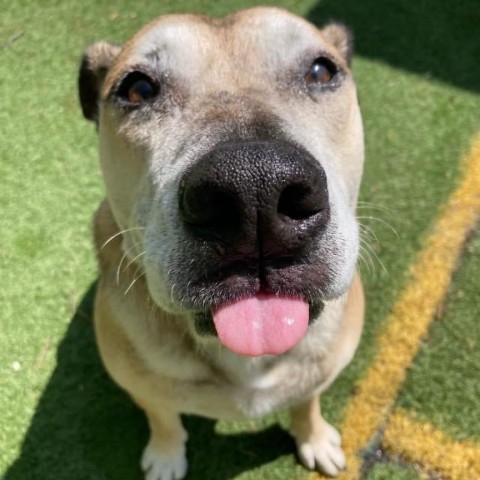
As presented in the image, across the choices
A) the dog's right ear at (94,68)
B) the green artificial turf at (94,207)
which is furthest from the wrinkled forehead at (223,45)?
the green artificial turf at (94,207)

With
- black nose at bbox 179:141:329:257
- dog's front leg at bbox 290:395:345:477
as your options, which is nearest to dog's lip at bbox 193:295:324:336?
black nose at bbox 179:141:329:257

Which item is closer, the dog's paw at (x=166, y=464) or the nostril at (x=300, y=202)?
the nostril at (x=300, y=202)

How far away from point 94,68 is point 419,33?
2.79 m

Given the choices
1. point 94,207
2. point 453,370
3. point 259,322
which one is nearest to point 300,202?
point 259,322

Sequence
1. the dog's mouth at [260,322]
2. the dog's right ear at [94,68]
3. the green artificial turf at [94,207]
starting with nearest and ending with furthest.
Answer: the dog's mouth at [260,322]
the dog's right ear at [94,68]
the green artificial turf at [94,207]

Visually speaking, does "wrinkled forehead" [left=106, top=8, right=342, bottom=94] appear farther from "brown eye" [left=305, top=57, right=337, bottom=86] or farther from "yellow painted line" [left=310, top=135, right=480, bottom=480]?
"yellow painted line" [left=310, top=135, right=480, bottom=480]

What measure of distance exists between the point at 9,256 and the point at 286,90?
2.24 m

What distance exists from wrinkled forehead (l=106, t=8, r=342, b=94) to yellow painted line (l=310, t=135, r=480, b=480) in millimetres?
1658

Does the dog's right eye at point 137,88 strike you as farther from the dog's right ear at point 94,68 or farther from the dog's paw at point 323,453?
the dog's paw at point 323,453

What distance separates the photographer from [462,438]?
3.12 meters

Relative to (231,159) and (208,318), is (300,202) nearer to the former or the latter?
(231,159)

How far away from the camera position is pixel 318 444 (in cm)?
309

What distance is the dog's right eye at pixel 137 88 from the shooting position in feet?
7.41

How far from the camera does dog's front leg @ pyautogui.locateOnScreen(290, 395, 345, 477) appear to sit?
10.00ft
